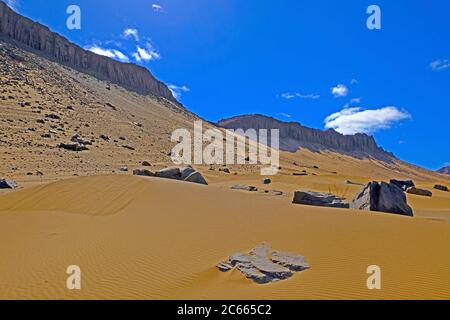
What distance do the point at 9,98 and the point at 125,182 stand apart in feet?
117

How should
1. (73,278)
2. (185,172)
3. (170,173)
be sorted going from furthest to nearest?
1. (185,172)
2. (170,173)
3. (73,278)

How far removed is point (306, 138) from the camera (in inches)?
5531

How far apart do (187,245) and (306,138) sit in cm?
13794

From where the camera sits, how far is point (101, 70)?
81.4 m

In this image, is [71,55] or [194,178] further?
[71,55]

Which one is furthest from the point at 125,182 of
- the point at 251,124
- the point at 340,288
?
the point at 251,124

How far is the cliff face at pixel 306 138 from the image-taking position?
439ft

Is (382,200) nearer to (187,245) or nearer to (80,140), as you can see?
(187,245)

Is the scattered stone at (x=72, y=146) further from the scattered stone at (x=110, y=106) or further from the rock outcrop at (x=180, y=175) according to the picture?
the scattered stone at (x=110, y=106)

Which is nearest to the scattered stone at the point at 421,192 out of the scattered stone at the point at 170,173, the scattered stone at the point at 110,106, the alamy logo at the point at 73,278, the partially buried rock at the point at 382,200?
the partially buried rock at the point at 382,200

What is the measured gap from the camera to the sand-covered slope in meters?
5.51

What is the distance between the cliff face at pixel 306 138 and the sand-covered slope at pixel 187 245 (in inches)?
4283

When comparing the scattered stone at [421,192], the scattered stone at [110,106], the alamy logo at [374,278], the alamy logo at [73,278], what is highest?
the scattered stone at [110,106]

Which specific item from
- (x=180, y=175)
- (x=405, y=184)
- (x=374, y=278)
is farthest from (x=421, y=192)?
(x=374, y=278)
